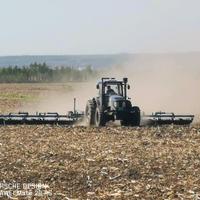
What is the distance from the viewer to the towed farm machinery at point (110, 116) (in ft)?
89.5

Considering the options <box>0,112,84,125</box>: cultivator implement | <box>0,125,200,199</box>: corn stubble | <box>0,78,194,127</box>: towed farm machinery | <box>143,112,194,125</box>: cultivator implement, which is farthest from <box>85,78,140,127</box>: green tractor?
<box>0,125,200,199</box>: corn stubble

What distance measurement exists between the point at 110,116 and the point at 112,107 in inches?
16.4

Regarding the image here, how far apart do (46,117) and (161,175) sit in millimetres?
14264

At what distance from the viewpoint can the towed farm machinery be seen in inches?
1073

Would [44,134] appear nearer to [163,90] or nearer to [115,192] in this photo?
[115,192]

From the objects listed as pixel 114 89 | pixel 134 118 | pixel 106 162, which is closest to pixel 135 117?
pixel 134 118

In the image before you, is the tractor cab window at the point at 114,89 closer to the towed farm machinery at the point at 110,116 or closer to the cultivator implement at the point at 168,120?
the towed farm machinery at the point at 110,116

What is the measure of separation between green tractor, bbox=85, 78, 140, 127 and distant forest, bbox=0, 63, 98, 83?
96071mm

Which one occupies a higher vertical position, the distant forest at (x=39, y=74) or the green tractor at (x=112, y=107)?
the distant forest at (x=39, y=74)

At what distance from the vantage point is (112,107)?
2736cm

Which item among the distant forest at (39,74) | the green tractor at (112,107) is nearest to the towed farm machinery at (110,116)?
the green tractor at (112,107)

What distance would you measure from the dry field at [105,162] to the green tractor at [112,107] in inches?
118

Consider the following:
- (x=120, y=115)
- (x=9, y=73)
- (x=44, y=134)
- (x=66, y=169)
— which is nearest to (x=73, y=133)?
(x=44, y=134)

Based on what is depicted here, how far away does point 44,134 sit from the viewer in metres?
23.1
